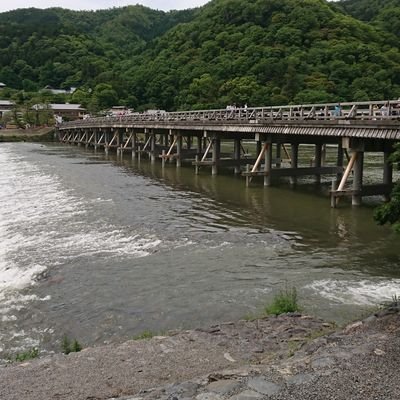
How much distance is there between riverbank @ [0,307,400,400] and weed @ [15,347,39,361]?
0.43 metres

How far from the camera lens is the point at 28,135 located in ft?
258

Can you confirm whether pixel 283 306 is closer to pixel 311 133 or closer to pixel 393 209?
pixel 393 209

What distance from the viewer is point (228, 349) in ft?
22.0

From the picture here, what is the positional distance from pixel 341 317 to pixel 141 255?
5.67m

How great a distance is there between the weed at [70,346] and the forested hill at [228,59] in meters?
68.7

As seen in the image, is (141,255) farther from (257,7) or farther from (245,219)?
(257,7)

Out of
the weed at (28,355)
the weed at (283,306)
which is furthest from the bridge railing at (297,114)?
the weed at (28,355)

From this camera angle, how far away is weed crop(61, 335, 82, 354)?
7.27 meters

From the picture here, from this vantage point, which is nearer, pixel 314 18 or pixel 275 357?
pixel 275 357

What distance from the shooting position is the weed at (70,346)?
7270 millimetres

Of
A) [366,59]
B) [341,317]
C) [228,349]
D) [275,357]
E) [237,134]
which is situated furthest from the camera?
[366,59]

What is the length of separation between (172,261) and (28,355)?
5.20 meters

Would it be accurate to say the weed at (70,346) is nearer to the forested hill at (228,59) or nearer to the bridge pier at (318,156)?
the bridge pier at (318,156)

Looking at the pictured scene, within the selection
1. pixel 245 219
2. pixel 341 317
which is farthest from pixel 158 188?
pixel 341 317
